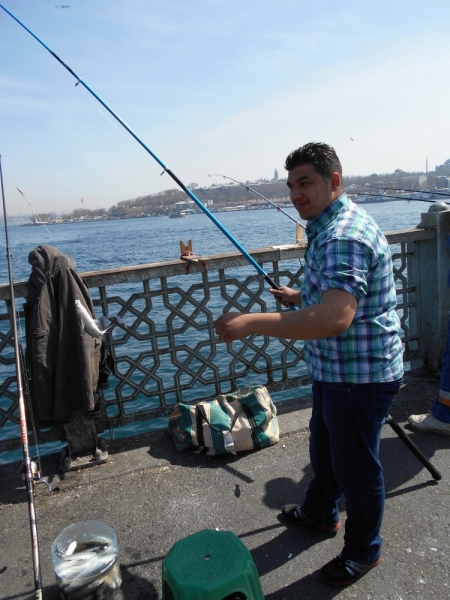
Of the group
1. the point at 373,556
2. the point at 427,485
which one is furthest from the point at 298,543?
the point at 427,485

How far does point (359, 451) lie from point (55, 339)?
2213 mm

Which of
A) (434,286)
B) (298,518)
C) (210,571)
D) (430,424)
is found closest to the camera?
(210,571)

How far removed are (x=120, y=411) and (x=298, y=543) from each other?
1896 millimetres

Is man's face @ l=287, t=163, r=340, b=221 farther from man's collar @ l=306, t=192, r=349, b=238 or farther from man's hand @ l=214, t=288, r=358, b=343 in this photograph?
man's hand @ l=214, t=288, r=358, b=343

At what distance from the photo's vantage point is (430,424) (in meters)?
3.90

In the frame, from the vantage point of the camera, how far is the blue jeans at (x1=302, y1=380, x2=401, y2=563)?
7.55ft

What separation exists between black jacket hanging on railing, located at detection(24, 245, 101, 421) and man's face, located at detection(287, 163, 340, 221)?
6.18ft

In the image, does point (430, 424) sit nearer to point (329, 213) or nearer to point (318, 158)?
point (329, 213)

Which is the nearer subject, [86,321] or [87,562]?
[87,562]

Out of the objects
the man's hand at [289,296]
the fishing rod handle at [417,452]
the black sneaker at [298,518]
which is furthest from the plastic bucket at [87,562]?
the fishing rod handle at [417,452]

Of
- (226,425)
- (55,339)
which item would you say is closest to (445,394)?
(226,425)

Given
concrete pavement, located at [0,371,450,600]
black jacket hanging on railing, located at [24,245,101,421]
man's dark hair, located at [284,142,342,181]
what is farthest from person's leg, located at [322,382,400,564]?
black jacket hanging on railing, located at [24,245,101,421]

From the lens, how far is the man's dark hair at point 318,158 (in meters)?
2.22

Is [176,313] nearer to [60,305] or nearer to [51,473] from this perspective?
[60,305]
